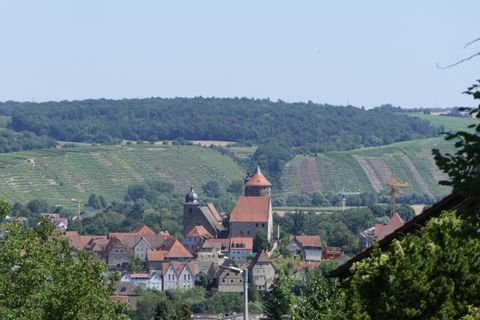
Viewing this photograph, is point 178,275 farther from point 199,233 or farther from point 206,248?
point 199,233

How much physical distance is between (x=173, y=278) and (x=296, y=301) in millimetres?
132293

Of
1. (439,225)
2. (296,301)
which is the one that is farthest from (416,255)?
(296,301)

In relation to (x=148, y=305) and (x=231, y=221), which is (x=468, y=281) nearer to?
(x=148, y=305)

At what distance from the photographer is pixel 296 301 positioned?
24922mm

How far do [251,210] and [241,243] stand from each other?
8.50m

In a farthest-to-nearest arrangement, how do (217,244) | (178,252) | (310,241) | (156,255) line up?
(156,255)
(217,244)
(178,252)
(310,241)

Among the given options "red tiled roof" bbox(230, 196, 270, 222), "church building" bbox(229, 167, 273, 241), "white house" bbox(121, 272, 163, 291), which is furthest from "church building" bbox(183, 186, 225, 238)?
"white house" bbox(121, 272, 163, 291)

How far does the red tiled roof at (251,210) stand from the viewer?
177125mm

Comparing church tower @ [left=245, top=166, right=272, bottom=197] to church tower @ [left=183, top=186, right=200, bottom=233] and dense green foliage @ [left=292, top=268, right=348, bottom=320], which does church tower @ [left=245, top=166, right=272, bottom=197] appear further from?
dense green foliage @ [left=292, top=268, right=348, bottom=320]

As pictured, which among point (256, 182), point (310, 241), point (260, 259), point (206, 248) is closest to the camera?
point (260, 259)

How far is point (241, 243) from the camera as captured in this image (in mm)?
170375

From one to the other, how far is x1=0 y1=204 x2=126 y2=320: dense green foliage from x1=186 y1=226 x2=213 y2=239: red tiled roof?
144432 mm

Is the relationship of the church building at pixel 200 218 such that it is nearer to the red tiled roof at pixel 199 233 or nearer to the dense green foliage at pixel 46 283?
the red tiled roof at pixel 199 233

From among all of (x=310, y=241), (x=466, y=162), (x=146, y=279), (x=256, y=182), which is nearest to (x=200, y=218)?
(x=256, y=182)
